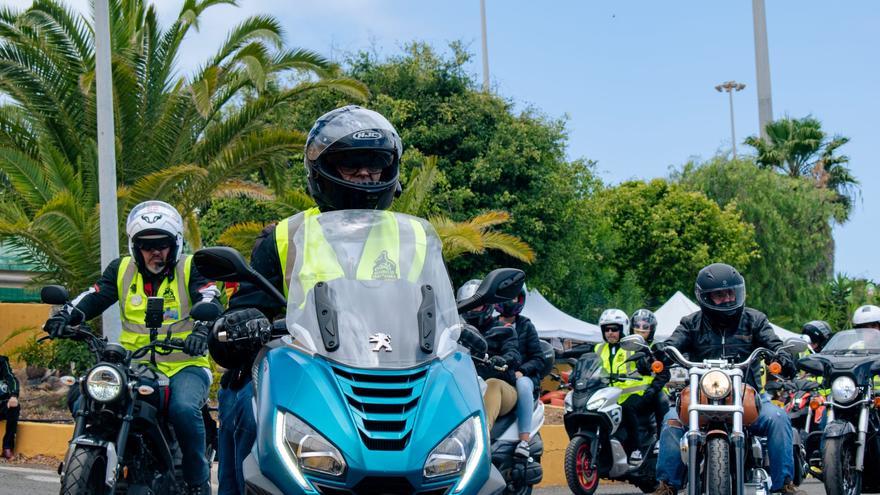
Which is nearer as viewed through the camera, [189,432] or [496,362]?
[189,432]

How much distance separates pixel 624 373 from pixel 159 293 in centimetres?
691

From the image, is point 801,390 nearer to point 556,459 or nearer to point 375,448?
point 556,459

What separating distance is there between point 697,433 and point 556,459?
7.48 meters

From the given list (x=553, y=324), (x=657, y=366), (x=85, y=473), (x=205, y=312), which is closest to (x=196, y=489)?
(x=85, y=473)

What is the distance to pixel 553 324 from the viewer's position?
27562 mm

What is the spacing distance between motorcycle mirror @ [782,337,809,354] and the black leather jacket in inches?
19.6

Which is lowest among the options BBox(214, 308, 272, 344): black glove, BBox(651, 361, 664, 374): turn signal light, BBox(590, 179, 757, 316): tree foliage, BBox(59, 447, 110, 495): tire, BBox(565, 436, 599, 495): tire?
BBox(565, 436, 599, 495): tire

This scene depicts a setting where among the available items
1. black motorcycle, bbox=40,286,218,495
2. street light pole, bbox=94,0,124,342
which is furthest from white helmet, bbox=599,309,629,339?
black motorcycle, bbox=40,286,218,495

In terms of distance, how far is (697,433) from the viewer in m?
7.36

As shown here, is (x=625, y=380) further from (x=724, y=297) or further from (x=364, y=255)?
(x=364, y=255)

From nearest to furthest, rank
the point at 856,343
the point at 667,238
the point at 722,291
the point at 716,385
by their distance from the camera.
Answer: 1. the point at 716,385
2. the point at 722,291
3. the point at 856,343
4. the point at 667,238

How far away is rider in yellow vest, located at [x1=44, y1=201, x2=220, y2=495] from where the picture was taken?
279 inches

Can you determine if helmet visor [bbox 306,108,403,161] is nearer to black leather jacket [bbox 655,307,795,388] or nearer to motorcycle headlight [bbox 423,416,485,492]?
motorcycle headlight [bbox 423,416,485,492]

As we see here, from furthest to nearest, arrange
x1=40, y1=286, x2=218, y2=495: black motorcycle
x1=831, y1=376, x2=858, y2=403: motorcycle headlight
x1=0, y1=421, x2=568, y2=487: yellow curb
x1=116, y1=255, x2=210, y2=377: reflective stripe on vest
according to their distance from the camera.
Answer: x1=0, y1=421, x2=568, y2=487: yellow curb < x1=831, y1=376, x2=858, y2=403: motorcycle headlight < x1=116, y1=255, x2=210, y2=377: reflective stripe on vest < x1=40, y1=286, x2=218, y2=495: black motorcycle
